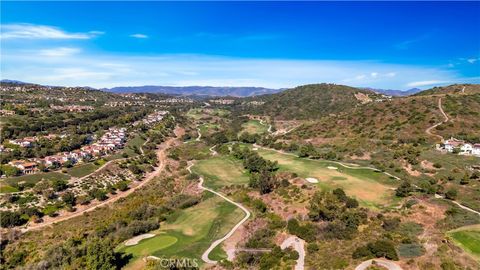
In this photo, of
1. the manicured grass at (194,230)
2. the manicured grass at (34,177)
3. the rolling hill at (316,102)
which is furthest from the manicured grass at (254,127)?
the manicured grass at (194,230)

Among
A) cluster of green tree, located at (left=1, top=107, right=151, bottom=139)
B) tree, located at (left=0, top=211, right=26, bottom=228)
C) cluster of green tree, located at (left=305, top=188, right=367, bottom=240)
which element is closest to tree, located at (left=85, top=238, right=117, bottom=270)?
tree, located at (left=0, top=211, right=26, bottom=228)

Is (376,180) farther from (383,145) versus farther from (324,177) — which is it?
(383,145)

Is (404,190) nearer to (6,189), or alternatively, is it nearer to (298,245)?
(298,245)

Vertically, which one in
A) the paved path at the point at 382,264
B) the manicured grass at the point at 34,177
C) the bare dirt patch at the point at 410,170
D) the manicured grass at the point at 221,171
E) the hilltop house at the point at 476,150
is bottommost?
the manicured grass at the point at 221,171

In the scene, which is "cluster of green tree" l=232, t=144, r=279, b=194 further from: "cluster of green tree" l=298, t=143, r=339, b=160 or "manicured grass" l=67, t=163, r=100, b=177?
"manicured grass" l=67, t=163, r=100, b=177

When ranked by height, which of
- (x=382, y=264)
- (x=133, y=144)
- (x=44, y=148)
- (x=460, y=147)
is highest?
(x=460, y=147)

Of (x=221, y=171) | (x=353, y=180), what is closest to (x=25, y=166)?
(x=221, y=171)

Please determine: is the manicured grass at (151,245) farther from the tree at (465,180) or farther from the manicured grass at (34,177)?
the tree at (465,180)
